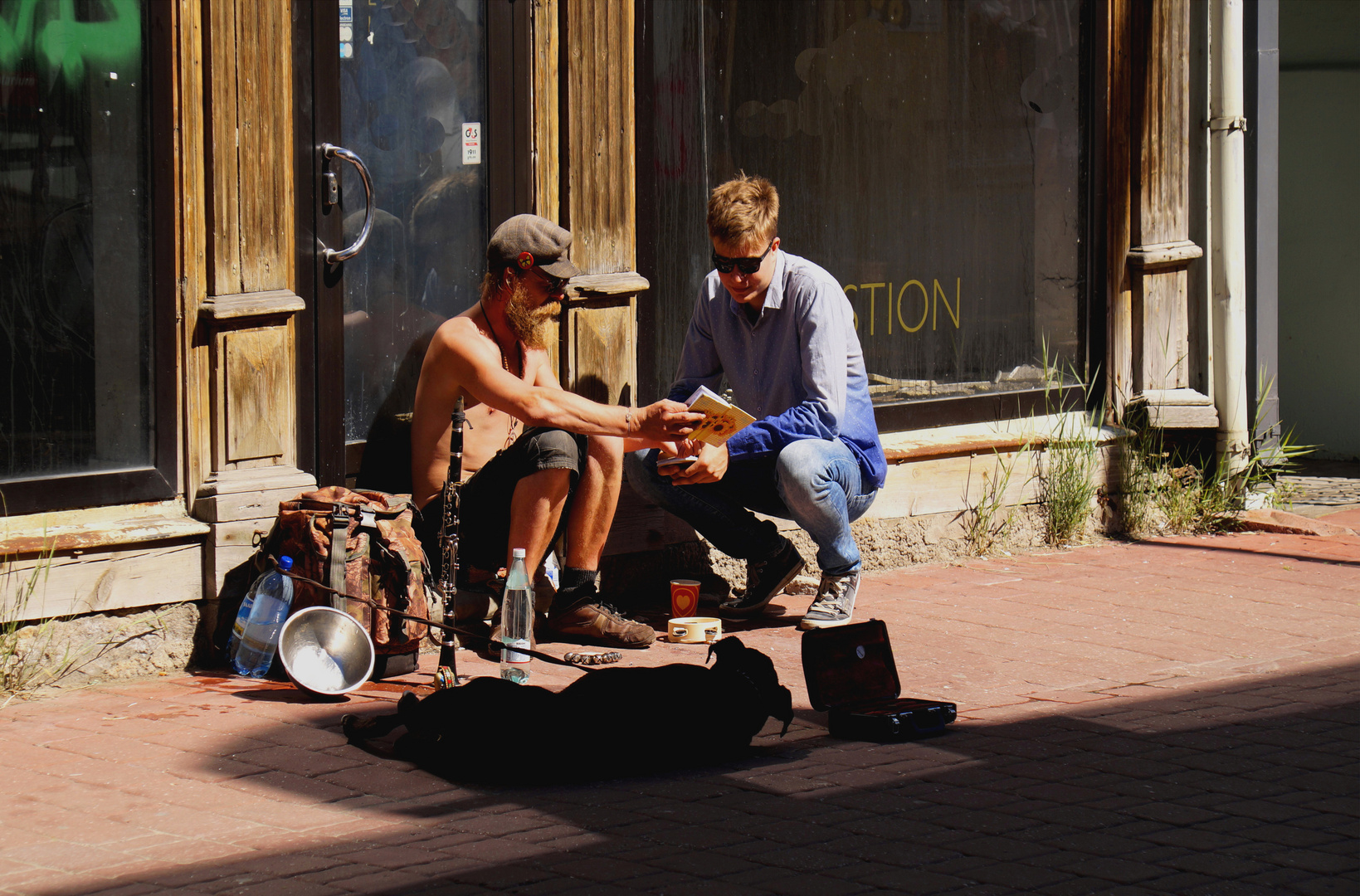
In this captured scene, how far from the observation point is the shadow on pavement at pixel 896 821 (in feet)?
10.2

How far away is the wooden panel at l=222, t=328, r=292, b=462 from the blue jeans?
138 cm

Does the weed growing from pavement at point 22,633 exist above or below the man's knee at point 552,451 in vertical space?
below

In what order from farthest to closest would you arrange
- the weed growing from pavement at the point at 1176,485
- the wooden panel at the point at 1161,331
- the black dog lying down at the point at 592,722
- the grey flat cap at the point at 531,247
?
1. the wooden panel at the point at 1161,331
2. the weed growing from pavement at the point at 1176,485
3. the grey flat cap at the point at 531,247
4. the black dog lying down at the point at 592,722

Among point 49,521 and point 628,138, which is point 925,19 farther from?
point 49,521

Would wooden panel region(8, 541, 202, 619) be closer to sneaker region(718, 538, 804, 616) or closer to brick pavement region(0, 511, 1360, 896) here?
brick pavement region(0, 511, 1360, 896)

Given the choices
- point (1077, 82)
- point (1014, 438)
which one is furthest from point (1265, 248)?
point (1014, 438)

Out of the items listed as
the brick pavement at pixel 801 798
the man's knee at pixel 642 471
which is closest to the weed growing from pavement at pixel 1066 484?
the brick pavement at pixel 801 798

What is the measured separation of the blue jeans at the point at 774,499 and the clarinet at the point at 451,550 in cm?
Result: 136

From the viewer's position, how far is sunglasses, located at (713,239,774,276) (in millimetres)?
5480

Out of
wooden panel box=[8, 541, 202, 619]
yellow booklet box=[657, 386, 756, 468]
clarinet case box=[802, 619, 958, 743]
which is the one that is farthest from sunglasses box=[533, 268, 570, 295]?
clarinet case box=[802, 619, 958, 743]

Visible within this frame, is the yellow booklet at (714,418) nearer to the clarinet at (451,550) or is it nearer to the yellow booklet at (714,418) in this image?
the yellow booklet at (714,418)

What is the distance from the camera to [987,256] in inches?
299

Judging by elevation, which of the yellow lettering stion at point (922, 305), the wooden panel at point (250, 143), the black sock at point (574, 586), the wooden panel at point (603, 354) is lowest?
the black sock at point (574, 586)

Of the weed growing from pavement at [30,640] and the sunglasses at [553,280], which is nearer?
the weed growing from pavement at [30,640]
